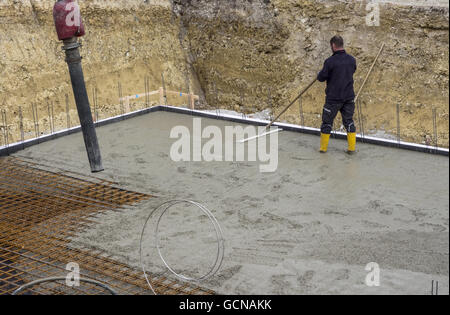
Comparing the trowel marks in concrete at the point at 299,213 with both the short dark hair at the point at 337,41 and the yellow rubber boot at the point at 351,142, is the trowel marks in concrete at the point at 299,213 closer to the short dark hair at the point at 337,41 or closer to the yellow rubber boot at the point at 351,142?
the yellow rubber boot at the point at 351,142

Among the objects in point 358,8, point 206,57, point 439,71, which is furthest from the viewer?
point 206,57

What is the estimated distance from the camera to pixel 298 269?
3.80 metres

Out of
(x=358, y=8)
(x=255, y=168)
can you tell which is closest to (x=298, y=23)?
(x=358, y=8)

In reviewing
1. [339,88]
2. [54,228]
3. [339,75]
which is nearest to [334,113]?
[339,88]

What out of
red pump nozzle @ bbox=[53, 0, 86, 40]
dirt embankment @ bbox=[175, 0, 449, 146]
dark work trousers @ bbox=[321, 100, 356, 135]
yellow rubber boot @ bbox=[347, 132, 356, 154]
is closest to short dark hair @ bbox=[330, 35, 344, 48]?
dark work trousers @ bbox=[321, 100, 356, 135]

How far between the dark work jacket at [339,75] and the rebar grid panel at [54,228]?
236cm

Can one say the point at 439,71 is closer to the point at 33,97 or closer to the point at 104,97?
the point at 104,97

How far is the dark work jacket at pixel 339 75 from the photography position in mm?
6027

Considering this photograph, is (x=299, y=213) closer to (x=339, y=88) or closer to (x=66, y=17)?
(x=339, y=88)

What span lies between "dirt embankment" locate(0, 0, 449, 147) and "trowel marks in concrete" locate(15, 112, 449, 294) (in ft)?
11.5

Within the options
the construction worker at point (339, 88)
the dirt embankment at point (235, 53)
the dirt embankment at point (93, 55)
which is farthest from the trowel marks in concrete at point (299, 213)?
the dirt embankment at point (235, 53)

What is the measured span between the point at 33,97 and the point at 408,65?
6618mm

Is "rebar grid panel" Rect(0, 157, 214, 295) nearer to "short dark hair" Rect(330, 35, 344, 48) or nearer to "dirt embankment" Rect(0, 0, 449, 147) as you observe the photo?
"short dark hair" Rect(330, 35, 344, 48)

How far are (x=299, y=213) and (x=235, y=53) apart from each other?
806 cm
